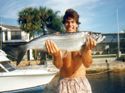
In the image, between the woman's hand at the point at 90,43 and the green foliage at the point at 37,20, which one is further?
the green foliage at the point at 37,20

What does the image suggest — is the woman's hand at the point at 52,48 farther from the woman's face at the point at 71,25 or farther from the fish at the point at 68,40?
the woman's face at the point at 71,25

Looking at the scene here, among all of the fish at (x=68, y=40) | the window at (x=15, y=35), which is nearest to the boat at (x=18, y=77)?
the fish at (x=68, y=40)

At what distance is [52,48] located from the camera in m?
4.38

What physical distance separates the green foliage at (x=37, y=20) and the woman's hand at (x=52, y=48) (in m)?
42.8

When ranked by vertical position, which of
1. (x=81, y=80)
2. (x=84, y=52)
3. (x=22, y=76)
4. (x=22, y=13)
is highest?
(x=22, y=13)

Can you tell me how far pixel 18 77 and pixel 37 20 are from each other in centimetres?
3070

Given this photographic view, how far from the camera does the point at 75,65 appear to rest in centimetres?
455

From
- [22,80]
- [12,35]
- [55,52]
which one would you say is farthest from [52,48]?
[12,35]

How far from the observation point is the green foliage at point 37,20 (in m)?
47.6

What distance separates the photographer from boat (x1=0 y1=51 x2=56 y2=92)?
59.5 feet

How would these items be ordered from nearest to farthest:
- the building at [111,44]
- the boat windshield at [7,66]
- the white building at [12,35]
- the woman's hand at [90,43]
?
the woman's hand at [90,43] < the boat windshield at [7,66] < the building at [111,44] < the white building at [12,35]

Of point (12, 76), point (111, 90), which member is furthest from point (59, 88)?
point (111, 90)

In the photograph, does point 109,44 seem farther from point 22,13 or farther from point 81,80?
point 81,80

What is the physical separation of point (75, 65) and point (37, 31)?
43107 mm
